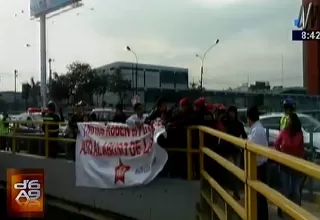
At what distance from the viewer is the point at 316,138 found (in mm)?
10766

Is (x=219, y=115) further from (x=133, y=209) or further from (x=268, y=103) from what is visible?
(x=268, y=103)

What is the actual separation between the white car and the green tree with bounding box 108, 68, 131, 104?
52.0 meters

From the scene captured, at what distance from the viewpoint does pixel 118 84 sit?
223 feet

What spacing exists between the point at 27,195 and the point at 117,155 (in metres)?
2.76

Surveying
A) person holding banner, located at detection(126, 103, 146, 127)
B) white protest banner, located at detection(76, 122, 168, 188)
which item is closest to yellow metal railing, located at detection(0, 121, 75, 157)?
white protest banner, located at detection(76, 122, 168, 188)

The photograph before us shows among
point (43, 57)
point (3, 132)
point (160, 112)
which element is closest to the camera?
point (160, 112)

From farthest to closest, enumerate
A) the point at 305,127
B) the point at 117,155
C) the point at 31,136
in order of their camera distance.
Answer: the point at 31,136, the point at 305,127, the point at 117,155

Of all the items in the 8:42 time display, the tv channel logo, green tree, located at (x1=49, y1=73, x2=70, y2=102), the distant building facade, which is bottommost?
the tv channel logo

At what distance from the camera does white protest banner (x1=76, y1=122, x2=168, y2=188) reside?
8758 millimetres

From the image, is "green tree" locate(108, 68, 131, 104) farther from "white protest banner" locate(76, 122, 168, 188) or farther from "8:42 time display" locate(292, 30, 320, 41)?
"white protest banner" locate(76, 122, 168, 188)

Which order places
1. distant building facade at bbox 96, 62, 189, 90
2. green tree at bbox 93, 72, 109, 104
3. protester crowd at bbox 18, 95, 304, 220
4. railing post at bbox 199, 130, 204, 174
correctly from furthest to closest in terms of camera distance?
distant building facade at bbox 96, 62, 189, 90, green tree at bbox 93, 72, 109, 104, railing post at bbox 199, 130, 204, 174, protester crowd at bbox 18, 95, 304, 220

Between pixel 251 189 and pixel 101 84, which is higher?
pixel 101 84

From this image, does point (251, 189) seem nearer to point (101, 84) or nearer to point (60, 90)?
point (101, 84)

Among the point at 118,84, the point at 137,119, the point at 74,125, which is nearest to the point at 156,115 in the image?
the point at 137,119
